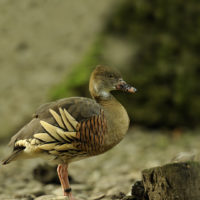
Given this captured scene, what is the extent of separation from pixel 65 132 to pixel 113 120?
2.12 feet

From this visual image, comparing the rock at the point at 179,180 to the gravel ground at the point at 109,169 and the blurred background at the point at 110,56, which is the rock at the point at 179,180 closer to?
the gravel ground at the point at 109,169

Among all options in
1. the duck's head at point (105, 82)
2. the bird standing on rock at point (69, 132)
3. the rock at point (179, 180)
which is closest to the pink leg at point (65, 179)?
the bird standing on rock at point (69, 132)

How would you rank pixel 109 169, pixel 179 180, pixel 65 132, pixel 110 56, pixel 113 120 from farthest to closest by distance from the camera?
pixel 110 56, pixel 109 169, pixel 113 120, pixel 65 132, pixel 179 180

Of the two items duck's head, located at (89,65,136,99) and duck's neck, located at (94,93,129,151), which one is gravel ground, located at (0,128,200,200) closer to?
duck's neck, located at (94,93,129,151)

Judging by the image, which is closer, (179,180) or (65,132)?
(179,180)

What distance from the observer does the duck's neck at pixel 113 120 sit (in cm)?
521

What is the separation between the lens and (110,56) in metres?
11.0

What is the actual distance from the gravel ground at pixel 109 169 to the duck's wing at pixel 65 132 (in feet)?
1.85

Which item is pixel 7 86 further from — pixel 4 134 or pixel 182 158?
pixel 182 158

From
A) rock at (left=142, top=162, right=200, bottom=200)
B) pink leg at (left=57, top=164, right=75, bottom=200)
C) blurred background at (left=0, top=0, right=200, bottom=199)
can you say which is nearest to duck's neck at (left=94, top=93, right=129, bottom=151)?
pink leg at (left=57, top=164, right=75, bottom=200)

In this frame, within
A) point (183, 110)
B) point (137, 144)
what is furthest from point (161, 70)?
point (137, 144)

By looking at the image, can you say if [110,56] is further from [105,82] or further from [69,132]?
[69,132]

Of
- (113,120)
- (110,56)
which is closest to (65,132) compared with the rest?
(113,120)

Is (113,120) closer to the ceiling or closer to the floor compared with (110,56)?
closer to the floor
